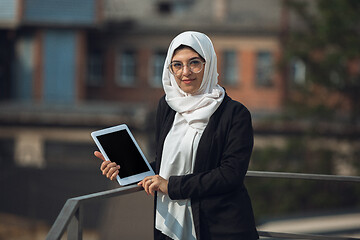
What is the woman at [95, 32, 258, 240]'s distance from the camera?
2.41m

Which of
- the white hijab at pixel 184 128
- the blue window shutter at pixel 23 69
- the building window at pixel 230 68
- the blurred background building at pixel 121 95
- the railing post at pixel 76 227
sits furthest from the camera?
the building window at pixel 230 68

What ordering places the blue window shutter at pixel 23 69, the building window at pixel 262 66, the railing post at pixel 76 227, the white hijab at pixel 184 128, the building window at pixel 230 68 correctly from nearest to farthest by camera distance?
the railing post at pixel 76 227 → the white hijab at pixel 184 128 → the blue window shutter at pixel 23 69 → the building window at pixel 262 66 → the building window at pixel 230 68

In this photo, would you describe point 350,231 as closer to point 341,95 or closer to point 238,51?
point 341,95

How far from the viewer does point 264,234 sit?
3.13m

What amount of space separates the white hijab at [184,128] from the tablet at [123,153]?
0.47 ft

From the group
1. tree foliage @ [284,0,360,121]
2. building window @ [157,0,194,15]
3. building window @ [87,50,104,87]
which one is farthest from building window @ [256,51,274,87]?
tree foliage @ [284,0,360,121]

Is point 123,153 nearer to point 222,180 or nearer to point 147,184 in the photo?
point 147,184

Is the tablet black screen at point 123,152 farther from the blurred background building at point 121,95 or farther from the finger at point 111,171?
the blurred background building at point 121,95

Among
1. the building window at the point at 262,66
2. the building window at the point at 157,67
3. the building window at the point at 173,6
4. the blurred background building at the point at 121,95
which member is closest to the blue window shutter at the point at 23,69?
the blurred background building at the point at 121,95

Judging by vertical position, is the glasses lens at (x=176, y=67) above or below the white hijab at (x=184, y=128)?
above

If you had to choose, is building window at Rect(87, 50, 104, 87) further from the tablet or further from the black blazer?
the black blazer

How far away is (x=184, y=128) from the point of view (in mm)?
2562

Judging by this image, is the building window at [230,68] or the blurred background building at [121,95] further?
the building window at [230,68]

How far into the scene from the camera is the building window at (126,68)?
25.7 m
